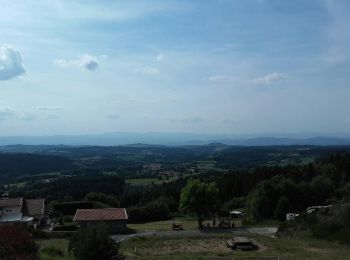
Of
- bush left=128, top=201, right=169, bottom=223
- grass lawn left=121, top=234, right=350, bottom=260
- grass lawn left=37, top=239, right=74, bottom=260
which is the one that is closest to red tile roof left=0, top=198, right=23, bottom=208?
bush left=128, top=201, right=169, bottom=223

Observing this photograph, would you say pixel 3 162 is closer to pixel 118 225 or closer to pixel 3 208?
pixel 3 208

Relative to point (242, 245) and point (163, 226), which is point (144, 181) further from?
point (242, 245)

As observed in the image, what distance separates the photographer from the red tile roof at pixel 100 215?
161 feet

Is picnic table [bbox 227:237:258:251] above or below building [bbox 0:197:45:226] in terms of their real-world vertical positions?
above

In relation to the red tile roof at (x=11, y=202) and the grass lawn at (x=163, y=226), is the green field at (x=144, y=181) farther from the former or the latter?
the red tile roof at (x=11, y=202)

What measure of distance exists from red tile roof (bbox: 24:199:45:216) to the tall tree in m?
17.5

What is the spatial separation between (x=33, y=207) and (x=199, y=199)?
67.3 feet

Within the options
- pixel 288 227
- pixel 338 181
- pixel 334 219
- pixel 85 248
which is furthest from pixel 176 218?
pixel 85 248

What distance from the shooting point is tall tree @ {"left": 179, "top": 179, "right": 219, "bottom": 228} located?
52500 mm

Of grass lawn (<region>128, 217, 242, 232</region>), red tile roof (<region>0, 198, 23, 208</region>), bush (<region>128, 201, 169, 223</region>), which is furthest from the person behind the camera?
bush (<region>128, 201, 169, 223</region>)

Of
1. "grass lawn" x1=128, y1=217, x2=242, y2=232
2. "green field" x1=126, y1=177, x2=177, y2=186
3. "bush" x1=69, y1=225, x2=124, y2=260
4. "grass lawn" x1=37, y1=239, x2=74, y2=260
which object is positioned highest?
"bush" x1=69, y1=225, x2=124, y2=260

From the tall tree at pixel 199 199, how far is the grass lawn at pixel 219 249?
12.8 m

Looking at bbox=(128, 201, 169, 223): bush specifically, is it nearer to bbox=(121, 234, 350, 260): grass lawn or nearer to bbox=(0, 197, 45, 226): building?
bbox=(0, 197, 45, 226): building

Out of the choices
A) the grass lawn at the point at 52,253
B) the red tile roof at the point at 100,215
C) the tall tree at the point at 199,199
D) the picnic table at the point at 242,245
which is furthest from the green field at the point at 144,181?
the grass lawn at the point at 52,253
